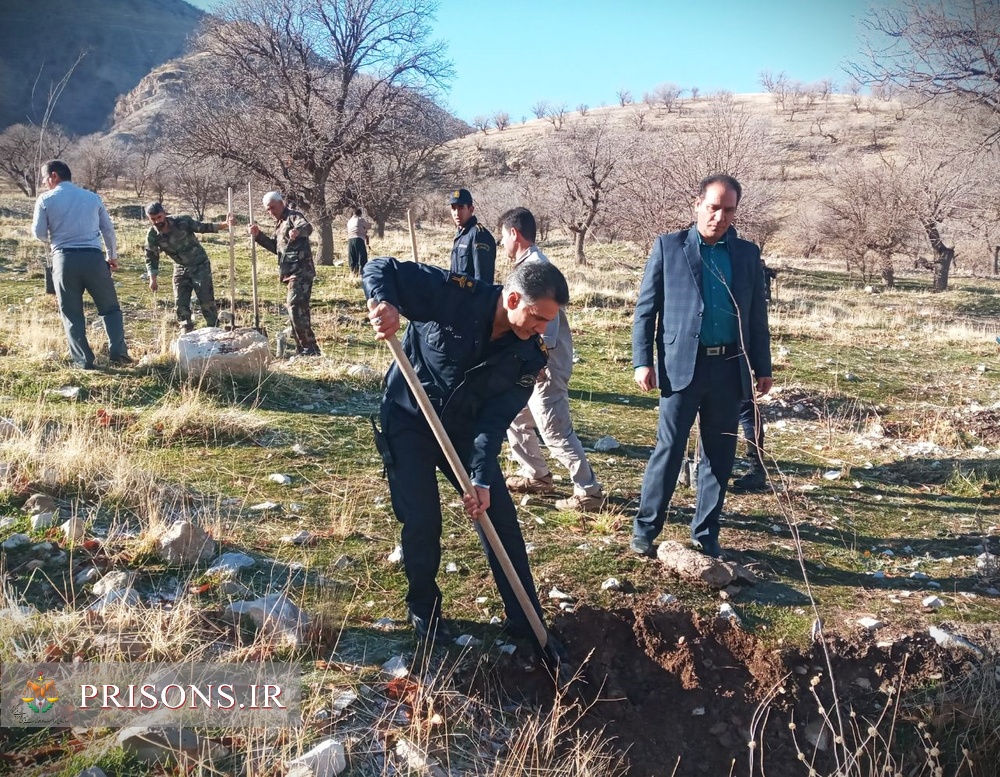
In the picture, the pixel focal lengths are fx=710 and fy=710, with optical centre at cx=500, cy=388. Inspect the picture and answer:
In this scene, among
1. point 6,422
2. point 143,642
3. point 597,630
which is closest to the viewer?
point 143,642

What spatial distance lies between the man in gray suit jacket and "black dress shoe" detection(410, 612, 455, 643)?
52.3 inches

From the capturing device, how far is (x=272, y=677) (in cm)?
258

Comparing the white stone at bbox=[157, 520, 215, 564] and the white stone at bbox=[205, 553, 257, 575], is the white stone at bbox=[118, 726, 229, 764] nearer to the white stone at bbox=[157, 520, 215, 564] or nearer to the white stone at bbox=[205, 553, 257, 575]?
the white stone at bbox=[205, 553, 257, 575]

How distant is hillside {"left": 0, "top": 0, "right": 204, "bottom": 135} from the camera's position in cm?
7138

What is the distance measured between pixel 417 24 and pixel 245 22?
4467 millimetres

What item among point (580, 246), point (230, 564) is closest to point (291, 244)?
point (230, 564)

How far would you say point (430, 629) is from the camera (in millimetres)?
2922

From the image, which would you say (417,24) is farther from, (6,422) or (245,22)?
(6,422)

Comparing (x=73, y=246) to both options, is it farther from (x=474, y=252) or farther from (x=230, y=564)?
(x=230, y=564)

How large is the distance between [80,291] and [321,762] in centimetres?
566

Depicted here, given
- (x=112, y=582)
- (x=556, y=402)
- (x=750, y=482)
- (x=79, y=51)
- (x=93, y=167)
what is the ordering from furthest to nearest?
(x=79, y=51) → (x=93, y=167) → (x=750, y=482) → (x=556, y=402) → (x=112, y=582)

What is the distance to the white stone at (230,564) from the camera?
3236 mm

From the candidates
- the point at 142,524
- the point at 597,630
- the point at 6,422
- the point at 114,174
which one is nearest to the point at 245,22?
the point at 6,422

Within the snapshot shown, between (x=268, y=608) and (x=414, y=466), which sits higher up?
(x=414, y=466)
